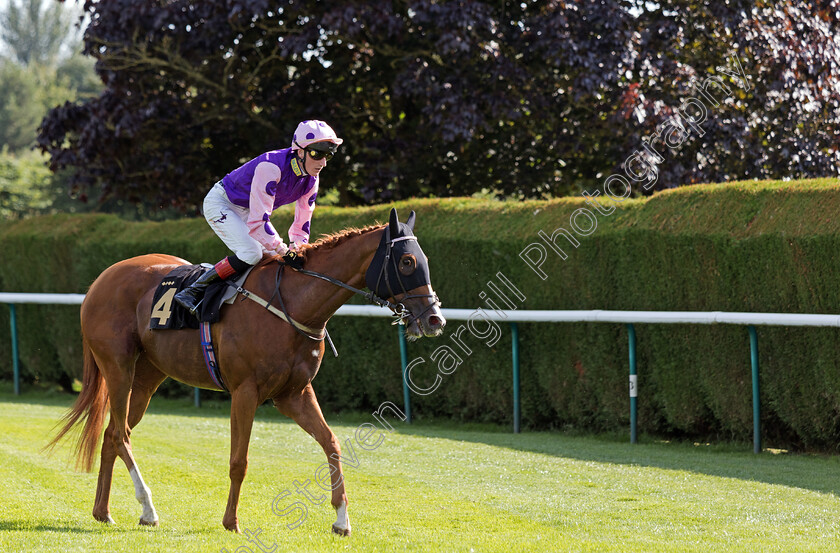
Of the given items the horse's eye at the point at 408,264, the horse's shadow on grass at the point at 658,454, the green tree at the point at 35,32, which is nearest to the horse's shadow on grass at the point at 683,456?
the horse's shadow on grass at the point at 658,454

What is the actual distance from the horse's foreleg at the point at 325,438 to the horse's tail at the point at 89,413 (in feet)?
4.33

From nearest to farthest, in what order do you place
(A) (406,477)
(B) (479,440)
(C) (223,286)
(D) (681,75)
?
(C) (223,286), (A) (406,477), (B) (479,440), (D) (681,75)

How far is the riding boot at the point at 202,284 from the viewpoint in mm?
5219

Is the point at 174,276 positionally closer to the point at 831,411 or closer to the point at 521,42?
the point at 831,411

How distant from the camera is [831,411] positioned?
702 cm

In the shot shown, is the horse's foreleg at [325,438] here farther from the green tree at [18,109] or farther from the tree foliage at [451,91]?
the green tree at [18,109]

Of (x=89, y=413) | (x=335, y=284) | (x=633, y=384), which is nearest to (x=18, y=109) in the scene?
(x=633, y=384)

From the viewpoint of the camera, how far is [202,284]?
5.27 meters

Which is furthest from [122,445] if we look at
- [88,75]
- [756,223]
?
[88,75]

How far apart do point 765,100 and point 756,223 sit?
476 centimetres

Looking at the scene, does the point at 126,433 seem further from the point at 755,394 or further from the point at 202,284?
the point at 755,394

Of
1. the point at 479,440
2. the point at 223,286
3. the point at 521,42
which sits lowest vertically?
the point at 479,440

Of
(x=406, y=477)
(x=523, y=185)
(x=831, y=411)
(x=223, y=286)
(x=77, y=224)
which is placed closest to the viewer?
(x=223, y=286)

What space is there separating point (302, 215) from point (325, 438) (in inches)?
49.8
